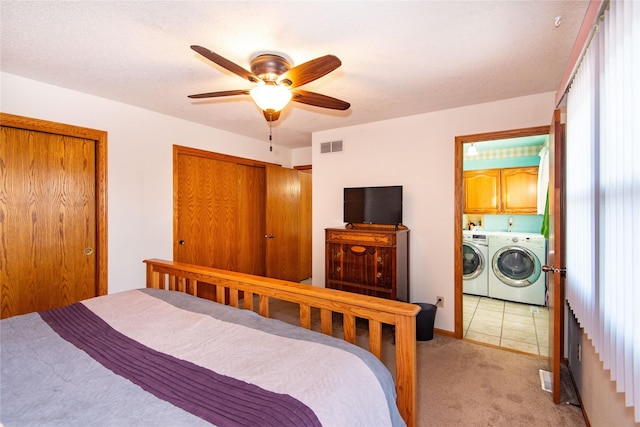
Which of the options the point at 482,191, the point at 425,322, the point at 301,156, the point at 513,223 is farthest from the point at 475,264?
the point at 301,156

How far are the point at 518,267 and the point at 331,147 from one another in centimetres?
294

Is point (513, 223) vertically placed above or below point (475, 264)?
above

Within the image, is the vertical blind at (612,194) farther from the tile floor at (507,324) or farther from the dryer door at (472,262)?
the dryer door at (472,262)

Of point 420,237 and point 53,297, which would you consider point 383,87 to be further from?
point 53,297

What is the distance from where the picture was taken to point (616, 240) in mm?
1053

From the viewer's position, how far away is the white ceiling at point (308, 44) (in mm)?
1466

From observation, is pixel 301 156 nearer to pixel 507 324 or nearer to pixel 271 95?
pixel 271 95

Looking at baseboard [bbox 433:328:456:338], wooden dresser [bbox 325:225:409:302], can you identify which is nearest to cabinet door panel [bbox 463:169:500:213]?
wooden dresser [bbox 325:225:409:302]

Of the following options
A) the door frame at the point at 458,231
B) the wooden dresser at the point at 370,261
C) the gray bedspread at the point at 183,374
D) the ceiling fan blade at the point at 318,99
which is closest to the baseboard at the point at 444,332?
the door frame at the point at 458,231

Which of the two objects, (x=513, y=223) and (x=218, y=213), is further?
(x=513, y=223)

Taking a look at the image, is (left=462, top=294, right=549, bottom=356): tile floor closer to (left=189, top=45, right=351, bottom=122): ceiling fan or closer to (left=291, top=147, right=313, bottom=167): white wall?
(left=189, top=45, right=351, bottom=122): ceiling fan

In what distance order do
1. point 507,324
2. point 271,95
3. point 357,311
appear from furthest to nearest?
point 507,324, point 271,95, point 357,311

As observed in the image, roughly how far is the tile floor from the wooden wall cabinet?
4.47ft

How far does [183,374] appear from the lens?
1016mm
